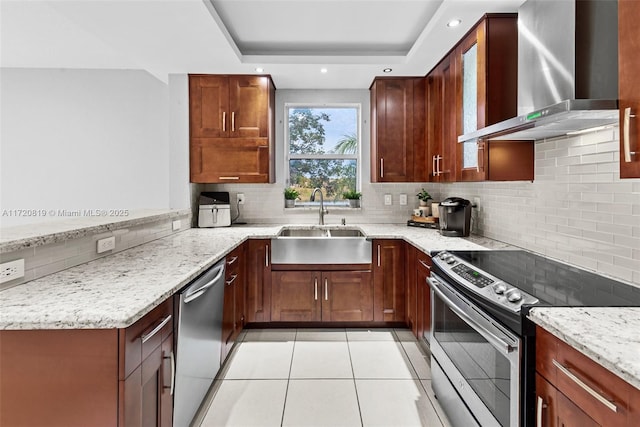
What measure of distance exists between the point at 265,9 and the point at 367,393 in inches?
106

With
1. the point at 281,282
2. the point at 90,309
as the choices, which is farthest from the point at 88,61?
the point at 90,309

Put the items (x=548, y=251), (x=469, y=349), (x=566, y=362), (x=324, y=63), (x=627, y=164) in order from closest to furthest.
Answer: (x=566, y=362), (x=627, y=164), (x=469, y=349), (x=548, y=251), (x=324, y=63)

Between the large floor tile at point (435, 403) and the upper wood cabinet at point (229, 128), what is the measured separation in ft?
7.27

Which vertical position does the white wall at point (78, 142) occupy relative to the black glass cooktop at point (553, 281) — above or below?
above

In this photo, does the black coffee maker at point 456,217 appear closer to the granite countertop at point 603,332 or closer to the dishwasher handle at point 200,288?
the granite countertop at point 603,332

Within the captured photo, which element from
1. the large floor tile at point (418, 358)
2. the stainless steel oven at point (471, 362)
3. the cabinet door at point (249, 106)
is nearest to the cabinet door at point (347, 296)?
the large floor tile at point (418, 358)

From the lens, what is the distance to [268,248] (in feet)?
10.3

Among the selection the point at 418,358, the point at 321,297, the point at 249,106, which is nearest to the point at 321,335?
the point at 321,297

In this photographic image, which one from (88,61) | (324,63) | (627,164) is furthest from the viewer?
(88,61)

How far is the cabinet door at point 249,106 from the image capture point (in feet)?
11.2

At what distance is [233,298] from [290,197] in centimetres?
155

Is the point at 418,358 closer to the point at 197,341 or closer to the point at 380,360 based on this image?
the point at 380,360

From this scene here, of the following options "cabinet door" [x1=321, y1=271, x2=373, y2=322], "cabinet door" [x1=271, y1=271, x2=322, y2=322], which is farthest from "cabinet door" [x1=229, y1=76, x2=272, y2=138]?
"cabinet door" [x1=321, y1=271, x2=373, y2=322]

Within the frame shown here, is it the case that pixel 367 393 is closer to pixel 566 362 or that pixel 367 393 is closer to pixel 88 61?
pixel 566 362
